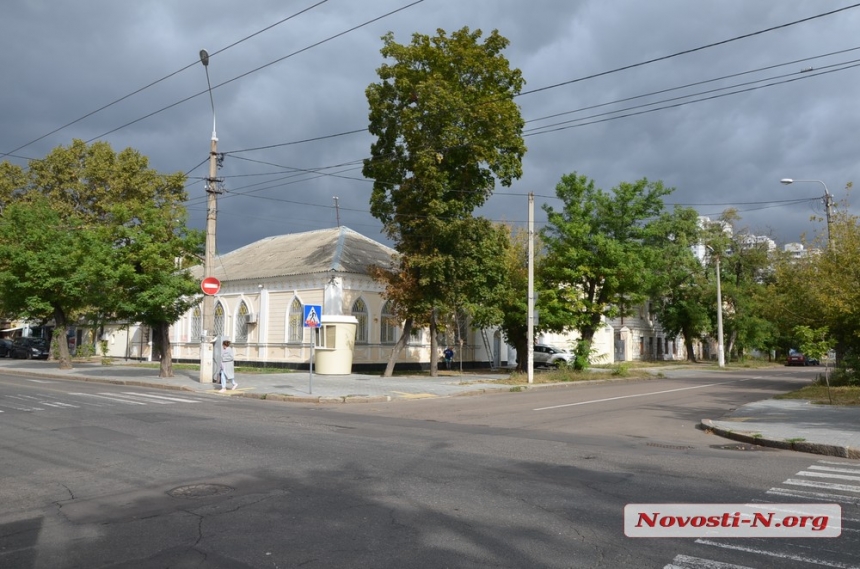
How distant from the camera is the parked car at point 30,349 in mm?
50719

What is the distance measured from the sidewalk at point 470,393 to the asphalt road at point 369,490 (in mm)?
673

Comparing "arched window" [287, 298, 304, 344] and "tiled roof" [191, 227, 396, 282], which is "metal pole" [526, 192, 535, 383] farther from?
"arched window" [287, 298, 304, 344]

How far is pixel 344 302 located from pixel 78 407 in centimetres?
1882

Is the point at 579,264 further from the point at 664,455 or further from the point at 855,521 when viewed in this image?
the point at 855,521

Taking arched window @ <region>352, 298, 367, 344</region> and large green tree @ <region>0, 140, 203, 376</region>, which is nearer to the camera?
large green tree @ <region>0, 140, 203, 376</region>

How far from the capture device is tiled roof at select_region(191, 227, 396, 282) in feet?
117

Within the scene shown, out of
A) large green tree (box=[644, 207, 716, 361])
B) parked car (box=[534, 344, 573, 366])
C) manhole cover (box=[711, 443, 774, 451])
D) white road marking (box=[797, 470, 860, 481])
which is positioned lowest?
manhole cover (box=[711, 443, 774, 451])

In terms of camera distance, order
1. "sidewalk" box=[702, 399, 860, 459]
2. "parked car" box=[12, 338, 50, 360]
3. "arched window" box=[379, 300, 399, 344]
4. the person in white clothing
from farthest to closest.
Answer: "parked car" box=[12, 338, 50, 360], "arched window" box=[379, 300, 399, 344], the person in white clothing, "sidewalk" box=[702, 399, 860, 459]

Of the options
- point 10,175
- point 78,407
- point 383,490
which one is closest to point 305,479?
point 383,490

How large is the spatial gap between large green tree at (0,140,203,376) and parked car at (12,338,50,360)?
7.40 m

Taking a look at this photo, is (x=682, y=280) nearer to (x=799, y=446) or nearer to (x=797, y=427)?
(x=797, y=427)

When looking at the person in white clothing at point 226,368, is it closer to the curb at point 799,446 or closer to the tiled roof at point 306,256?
the tiled roof at point 306,256

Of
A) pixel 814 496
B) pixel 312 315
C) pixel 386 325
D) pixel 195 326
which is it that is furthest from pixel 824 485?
pixel 195 326

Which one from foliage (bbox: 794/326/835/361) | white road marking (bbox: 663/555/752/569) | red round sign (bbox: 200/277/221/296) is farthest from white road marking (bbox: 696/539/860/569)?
red round sign (bbox: 200/277/221/296)
